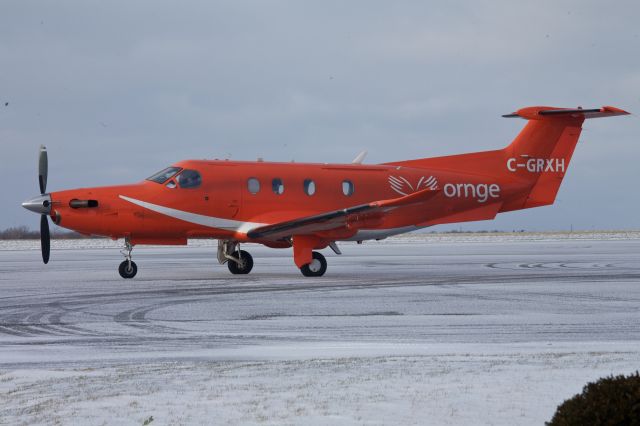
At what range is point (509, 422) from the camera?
7180 millimetres

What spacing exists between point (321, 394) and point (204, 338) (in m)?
4.80

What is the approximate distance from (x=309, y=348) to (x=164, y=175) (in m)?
15.5

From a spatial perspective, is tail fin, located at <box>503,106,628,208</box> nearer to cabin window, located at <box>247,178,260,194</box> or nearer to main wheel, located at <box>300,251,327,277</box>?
main wheel, located at <box>300,251,327,277</box>

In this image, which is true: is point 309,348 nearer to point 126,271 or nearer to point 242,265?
point 126,271

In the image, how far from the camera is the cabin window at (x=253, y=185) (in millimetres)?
26578

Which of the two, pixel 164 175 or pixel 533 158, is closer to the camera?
pixel 164 175

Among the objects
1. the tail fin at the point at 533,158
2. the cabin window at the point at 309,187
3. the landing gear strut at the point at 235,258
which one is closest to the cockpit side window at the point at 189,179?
the landing gear strut at the point at 235,258

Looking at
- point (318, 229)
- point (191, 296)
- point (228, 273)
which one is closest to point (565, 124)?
point (318, 229)

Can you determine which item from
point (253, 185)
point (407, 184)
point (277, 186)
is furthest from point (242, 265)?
point (407, 184)

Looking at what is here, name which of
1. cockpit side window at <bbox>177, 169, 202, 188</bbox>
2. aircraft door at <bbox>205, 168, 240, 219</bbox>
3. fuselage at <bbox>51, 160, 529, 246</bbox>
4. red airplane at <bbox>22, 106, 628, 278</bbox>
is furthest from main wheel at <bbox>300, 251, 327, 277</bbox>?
cockpit side window at <bbox>177, 169, 202, 188</bbox>

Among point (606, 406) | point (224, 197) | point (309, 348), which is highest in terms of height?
point (224, 197)

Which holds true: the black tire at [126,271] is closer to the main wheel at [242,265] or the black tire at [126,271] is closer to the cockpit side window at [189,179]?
the cockpit side window at [189,179]

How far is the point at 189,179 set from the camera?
26.2 meters

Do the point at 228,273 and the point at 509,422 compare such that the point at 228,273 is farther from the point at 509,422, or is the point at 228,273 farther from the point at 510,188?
the point at 509,422
